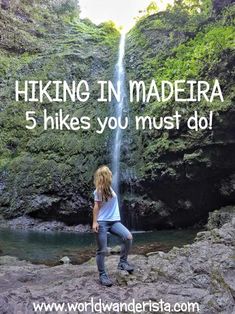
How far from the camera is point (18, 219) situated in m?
17.0

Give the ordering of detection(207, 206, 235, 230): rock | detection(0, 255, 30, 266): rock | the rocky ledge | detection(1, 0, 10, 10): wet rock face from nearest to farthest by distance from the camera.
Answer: the rocky ledge, detection(0, 255, 30, 266): rock, detection(207, 206, 235, 230): rock, detection(1, 0, 10, 10): wet rock face

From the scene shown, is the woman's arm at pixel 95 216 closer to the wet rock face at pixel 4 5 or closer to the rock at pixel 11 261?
the rock at pixel 11 261

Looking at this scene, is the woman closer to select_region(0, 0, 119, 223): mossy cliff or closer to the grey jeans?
the grey jeans

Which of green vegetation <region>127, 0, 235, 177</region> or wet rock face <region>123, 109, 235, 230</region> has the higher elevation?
green vegetation <region>127, 0, 235, 177</region>

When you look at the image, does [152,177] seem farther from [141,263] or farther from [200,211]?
[141,263]

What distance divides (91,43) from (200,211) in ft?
46.3

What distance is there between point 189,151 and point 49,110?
9.01 metres

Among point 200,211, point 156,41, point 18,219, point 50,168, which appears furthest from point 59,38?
point 200,211

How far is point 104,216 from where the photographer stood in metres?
5.19

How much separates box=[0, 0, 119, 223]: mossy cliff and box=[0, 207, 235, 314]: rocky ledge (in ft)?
34.0

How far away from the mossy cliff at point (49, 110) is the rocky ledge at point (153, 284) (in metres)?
10.4

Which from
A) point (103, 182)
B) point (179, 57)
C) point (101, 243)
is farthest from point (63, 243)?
point (179, 57)

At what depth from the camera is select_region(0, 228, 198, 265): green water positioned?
34.1 ft

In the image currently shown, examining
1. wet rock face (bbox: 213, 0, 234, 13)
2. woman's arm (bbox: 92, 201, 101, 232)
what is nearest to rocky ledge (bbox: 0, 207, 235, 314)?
woman's arm (bbox: 92, 201, 101, 232)
